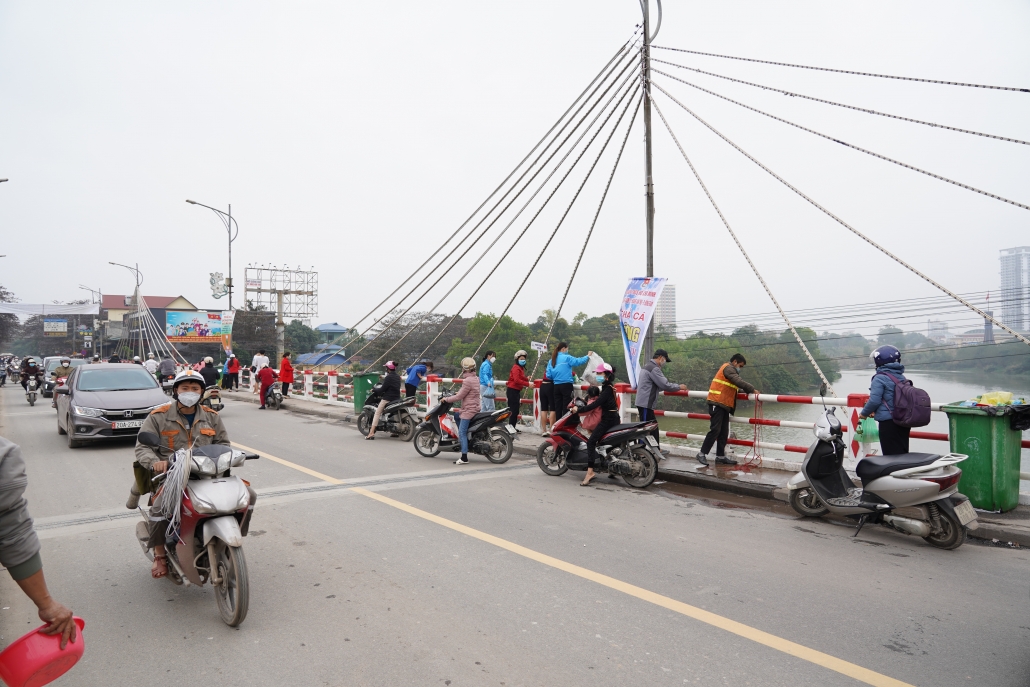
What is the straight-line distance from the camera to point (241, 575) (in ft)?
12.7

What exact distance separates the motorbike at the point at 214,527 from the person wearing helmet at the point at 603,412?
4.99 meters

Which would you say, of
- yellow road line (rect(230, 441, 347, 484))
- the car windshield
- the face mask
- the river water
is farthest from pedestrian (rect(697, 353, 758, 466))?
the car windshield

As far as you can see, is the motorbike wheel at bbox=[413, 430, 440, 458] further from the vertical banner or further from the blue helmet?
the vertical banner

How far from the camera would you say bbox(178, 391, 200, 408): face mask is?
4.65 meters

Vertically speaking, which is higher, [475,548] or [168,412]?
[168,412]

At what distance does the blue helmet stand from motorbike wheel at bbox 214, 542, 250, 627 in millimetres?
6133

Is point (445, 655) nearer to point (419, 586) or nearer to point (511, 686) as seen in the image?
point (511, 686)

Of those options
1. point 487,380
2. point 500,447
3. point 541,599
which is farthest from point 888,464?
point 487,380

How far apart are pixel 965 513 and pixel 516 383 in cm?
779

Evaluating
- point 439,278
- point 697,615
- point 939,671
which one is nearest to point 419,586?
point 697,615

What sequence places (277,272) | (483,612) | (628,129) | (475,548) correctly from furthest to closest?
(277,272) < (628,129) < (475,548) < (483,612)

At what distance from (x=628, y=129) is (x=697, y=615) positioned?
367 inches

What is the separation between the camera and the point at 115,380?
1230 cm

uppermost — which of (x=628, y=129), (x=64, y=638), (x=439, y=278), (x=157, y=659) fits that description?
(x=628, y=129)
